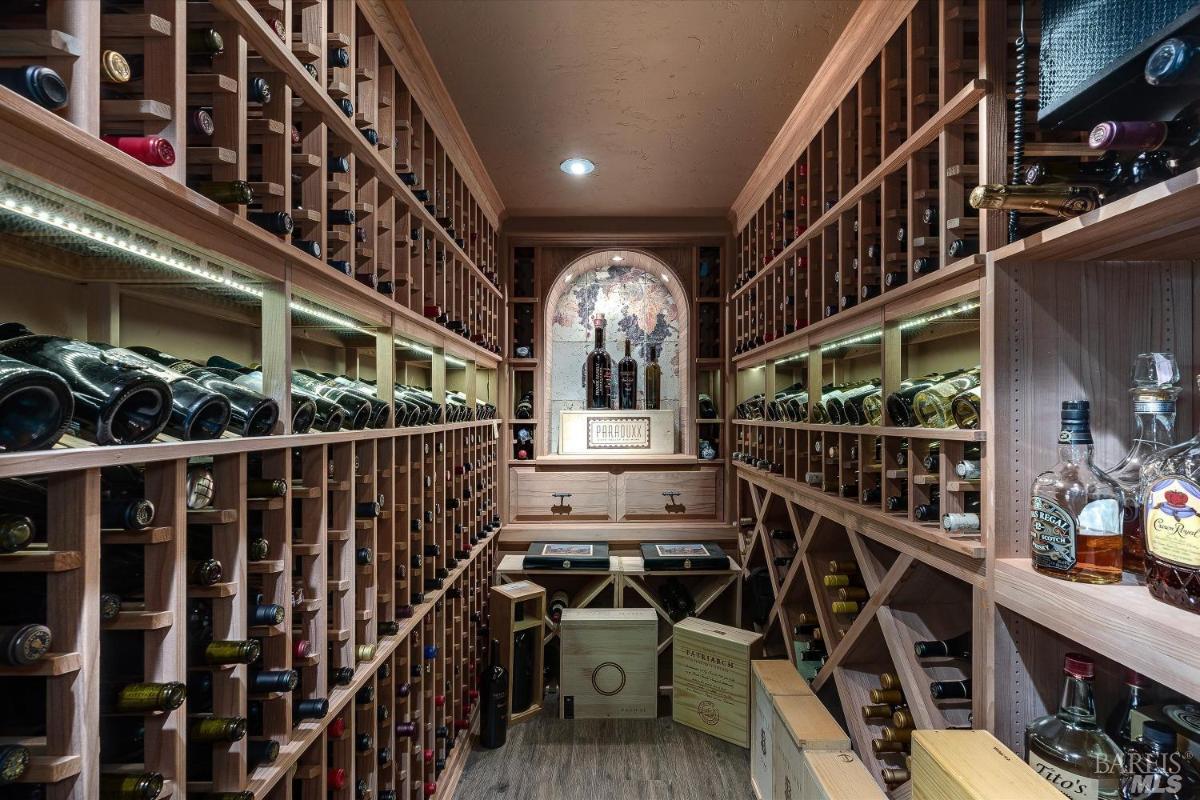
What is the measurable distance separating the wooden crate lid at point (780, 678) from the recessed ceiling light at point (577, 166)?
2.15 m

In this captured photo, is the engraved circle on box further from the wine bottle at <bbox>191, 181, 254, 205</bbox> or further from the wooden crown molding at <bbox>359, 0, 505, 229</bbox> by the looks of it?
the wine bottle at <bbox>191, 181, 254, 205</bbox>

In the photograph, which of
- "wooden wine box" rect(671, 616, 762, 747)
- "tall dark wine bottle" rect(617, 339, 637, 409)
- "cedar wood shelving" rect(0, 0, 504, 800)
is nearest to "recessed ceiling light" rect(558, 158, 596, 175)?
"cedar wood shelving" rect(0, 0, 504, 800)

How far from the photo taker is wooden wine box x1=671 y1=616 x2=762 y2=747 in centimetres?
266

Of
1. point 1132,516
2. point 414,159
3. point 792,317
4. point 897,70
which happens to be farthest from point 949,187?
point 414,159

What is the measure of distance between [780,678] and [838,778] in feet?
2.05

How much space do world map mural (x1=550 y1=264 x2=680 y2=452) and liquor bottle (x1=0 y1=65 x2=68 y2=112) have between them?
130 inches

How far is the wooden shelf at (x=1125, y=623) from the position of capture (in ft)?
2.17

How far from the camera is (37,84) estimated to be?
0.58 metres

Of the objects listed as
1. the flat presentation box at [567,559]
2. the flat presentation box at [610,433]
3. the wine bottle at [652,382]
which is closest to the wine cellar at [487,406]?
the flat presentation box at [567,559]

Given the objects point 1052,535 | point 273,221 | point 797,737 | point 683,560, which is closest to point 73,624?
point 273,221

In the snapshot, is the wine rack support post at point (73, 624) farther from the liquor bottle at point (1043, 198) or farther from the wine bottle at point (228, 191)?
the liquor bottle at point (1043, 198)

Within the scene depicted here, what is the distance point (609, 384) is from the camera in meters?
3.74

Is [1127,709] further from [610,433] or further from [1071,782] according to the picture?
[610,433]

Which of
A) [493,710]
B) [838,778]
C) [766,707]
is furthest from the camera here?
[493,710]
